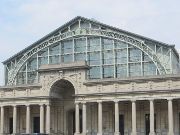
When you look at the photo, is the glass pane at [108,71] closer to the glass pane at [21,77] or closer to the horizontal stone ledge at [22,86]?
the horizontal stone ledge at [22,86]

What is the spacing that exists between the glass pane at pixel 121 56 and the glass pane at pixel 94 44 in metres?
3.79

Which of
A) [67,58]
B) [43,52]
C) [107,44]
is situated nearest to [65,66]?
[67,58]

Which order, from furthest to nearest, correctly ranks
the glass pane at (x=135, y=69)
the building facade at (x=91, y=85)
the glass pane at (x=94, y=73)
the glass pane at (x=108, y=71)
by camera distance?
the glass pane at (x=94, y=73) < the glass pane at (x=108, y=71) < the glass pane at (x=135, y=69) < the building facade at (x=91, y=85)

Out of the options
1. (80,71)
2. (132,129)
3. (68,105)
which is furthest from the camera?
(68,105)

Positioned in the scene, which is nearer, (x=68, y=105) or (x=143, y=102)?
(x=143, y=102)

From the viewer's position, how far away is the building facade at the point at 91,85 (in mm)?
71375

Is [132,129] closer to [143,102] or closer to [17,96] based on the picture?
[143,102]

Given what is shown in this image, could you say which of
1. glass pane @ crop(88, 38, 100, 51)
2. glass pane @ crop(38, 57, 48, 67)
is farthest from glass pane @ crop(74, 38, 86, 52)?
glass pane @ crop(38, 57, 48, 67)

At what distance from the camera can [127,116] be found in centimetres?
7525

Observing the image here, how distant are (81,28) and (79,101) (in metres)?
14.9

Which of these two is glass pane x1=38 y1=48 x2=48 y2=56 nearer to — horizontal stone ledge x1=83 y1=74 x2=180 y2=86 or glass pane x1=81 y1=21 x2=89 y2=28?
glass pane x1=81 y1=21 x2=89 y2=28

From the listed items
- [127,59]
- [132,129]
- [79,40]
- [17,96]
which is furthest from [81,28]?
[132,129]

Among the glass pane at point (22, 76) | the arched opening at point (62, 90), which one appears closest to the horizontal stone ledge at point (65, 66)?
the arched opening at point (62, 90)

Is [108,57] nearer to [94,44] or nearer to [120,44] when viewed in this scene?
[120,44]
